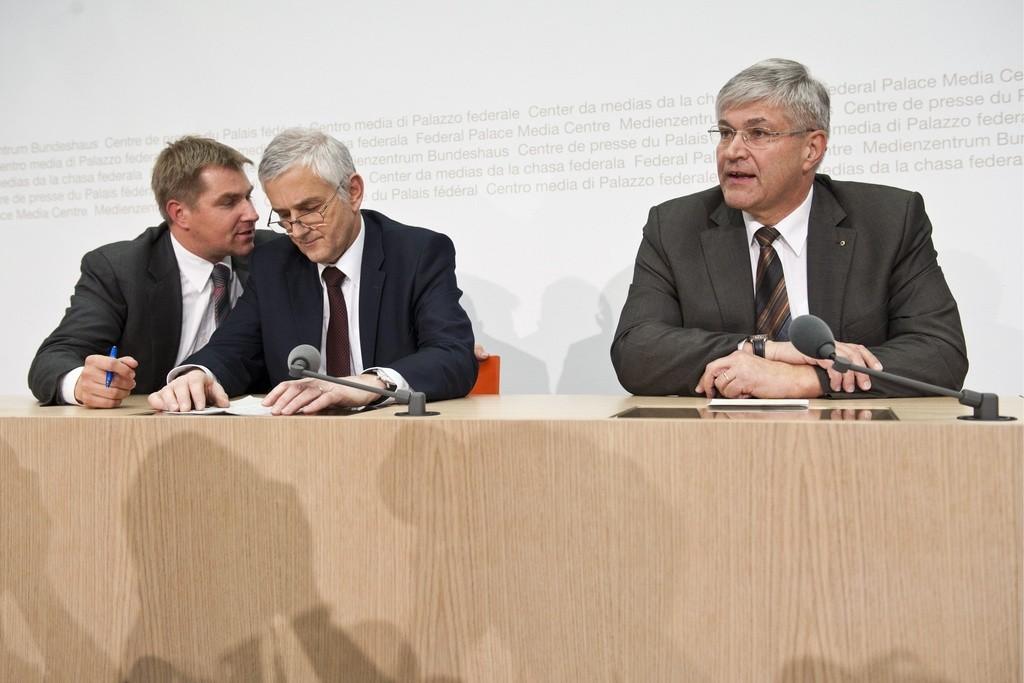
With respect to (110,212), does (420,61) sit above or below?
above

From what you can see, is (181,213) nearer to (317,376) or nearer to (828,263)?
(317,376)

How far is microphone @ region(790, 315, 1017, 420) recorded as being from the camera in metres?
1.47

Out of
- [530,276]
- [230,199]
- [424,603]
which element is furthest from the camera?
[530,276]

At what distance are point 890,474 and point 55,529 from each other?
144 cm

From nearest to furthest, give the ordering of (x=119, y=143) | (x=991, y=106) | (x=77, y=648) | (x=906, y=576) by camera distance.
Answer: (x=906, y=576) → (x=77, y=648) → (x=991, y=106) → (x=119, y=143)

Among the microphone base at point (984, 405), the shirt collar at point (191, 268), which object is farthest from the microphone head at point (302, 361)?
the shirt collar at point (191, 268)

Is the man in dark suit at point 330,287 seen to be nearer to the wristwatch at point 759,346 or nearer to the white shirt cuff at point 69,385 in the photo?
the white shirt cuff at point 69,385

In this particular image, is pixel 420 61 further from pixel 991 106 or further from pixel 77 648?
pixel 77 648

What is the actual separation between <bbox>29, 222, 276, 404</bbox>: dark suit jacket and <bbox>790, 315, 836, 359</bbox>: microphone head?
2.03 meters

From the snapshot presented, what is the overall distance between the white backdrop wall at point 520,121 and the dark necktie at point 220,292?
3.86 ft

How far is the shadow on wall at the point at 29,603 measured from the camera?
180 centimetres

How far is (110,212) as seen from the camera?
14.8 ft

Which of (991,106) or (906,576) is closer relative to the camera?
(906,576)

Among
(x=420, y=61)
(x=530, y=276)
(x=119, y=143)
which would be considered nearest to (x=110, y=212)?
(x=119, y=143)
